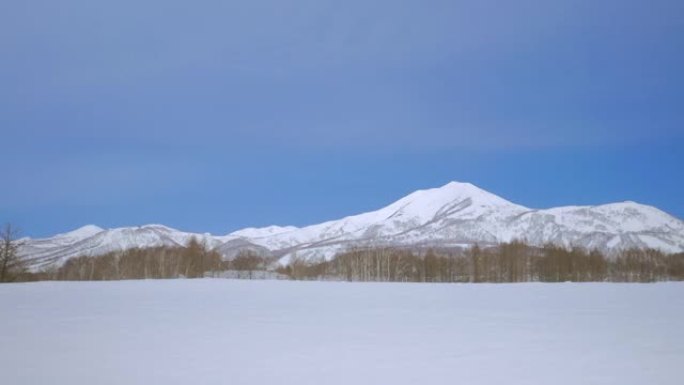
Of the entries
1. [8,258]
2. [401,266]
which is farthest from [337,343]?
[401,266]


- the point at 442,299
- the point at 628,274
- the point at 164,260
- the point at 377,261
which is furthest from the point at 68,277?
the point at 628,274

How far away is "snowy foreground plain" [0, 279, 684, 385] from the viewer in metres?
9.33

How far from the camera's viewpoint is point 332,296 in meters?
25.8

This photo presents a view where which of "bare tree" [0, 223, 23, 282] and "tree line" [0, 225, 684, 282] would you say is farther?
"tree line" [0, 225, 684, 282]

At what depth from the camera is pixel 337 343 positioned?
12305mm

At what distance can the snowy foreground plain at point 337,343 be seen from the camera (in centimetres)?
933

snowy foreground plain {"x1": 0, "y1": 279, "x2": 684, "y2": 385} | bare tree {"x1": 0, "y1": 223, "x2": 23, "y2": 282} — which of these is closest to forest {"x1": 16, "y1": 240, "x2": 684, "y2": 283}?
bare tree {"x1": 0, "y1": 223, "x2": 23, "y2": 282}

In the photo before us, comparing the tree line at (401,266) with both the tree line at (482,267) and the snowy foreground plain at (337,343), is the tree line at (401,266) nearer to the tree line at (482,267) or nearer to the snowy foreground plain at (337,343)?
the tree line at (482,267)

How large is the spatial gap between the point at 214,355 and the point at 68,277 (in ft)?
275

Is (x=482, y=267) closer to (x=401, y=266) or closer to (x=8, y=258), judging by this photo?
(x=401, y=266)

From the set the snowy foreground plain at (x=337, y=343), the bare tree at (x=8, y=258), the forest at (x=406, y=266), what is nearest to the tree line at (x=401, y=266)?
the forest at (x=406, y=266)

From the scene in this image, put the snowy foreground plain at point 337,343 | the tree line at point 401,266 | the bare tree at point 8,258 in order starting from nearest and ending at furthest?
the snowy foreground plain at point 337,343
the bare tree at point 8,258
the tree line at point 401,266

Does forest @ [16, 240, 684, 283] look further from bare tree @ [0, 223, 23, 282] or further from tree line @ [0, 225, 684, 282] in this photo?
bare tree @ [0, 223, 23, 282]

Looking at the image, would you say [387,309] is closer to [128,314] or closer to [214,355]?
[128,314]
